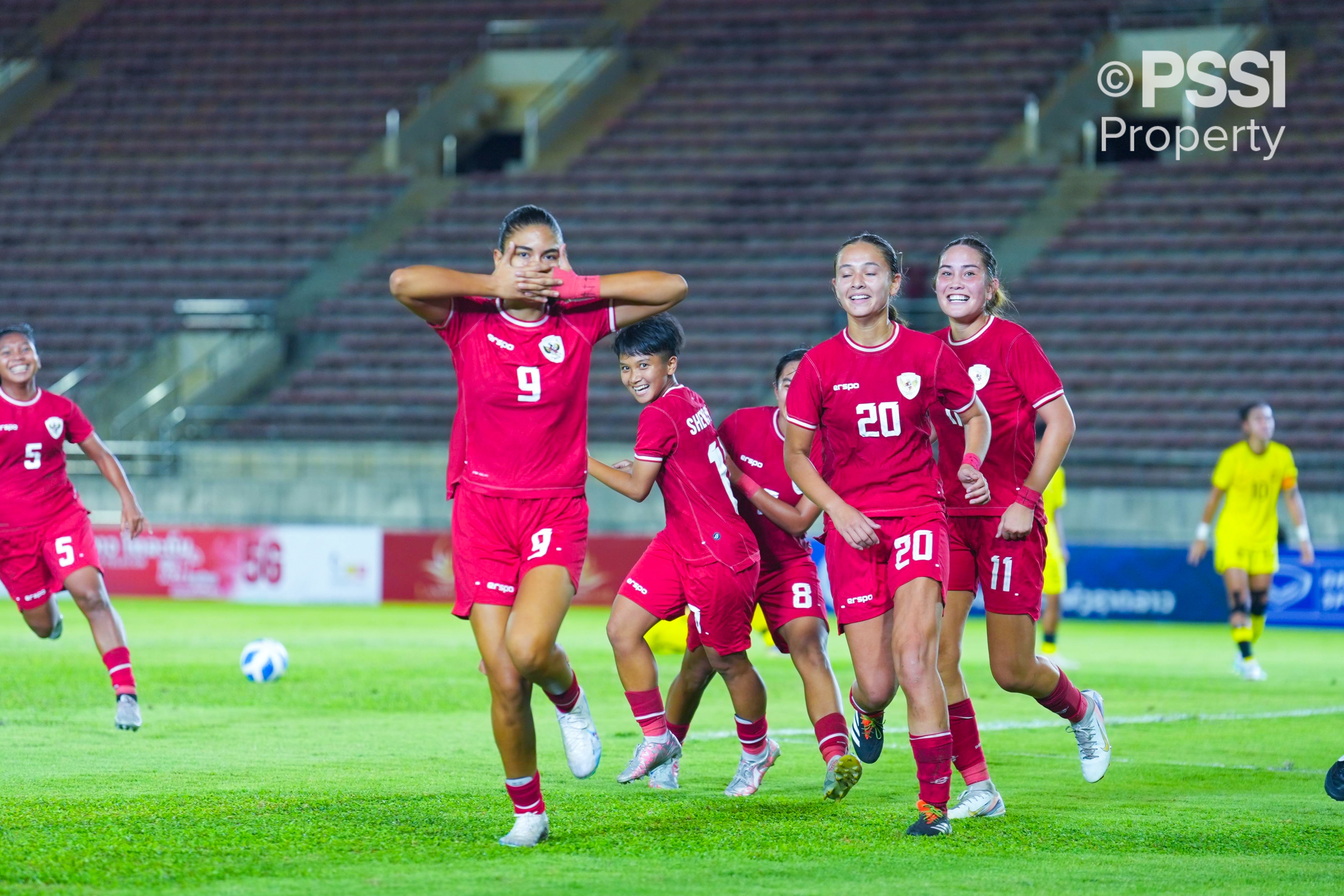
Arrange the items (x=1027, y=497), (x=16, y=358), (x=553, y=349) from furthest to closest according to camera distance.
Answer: (x=16, y=358), (x=1027, y=497), (x=553, y=349)

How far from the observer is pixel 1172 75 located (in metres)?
29.0

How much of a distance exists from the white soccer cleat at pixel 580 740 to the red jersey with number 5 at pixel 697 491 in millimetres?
1218

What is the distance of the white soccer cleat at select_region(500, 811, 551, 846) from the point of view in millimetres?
6219

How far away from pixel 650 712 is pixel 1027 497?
1960 millimetres

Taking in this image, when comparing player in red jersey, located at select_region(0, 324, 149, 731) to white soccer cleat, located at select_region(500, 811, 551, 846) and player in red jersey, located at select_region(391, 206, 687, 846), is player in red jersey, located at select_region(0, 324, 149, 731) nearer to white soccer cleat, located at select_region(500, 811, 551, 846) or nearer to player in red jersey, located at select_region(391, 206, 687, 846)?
player in red jersey, located at select_region(391, 206, 687, 846)

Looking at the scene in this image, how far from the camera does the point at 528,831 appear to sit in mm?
6242

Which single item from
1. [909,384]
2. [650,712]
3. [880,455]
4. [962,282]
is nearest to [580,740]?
[650,712]

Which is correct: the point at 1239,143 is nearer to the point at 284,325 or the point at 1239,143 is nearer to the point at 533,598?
the point at 284,325

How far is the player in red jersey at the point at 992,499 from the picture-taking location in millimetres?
7176

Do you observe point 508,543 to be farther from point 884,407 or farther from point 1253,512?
point 1253,512

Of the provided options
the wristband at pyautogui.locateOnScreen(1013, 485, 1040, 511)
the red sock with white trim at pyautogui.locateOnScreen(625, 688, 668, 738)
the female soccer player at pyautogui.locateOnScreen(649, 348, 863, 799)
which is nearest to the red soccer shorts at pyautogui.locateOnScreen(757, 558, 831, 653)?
the female soccer player at pyautogui.locateOnScreen(649, 348, 863, 799)

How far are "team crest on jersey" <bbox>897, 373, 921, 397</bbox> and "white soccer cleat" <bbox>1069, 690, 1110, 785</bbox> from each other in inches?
76.3

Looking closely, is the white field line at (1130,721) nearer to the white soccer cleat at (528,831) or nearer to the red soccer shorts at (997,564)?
the red soccer shorts at (997,564)

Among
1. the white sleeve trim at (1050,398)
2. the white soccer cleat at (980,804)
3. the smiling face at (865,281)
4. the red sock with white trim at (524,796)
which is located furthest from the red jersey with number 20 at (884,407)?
the red sock with white trim at (524,796)
